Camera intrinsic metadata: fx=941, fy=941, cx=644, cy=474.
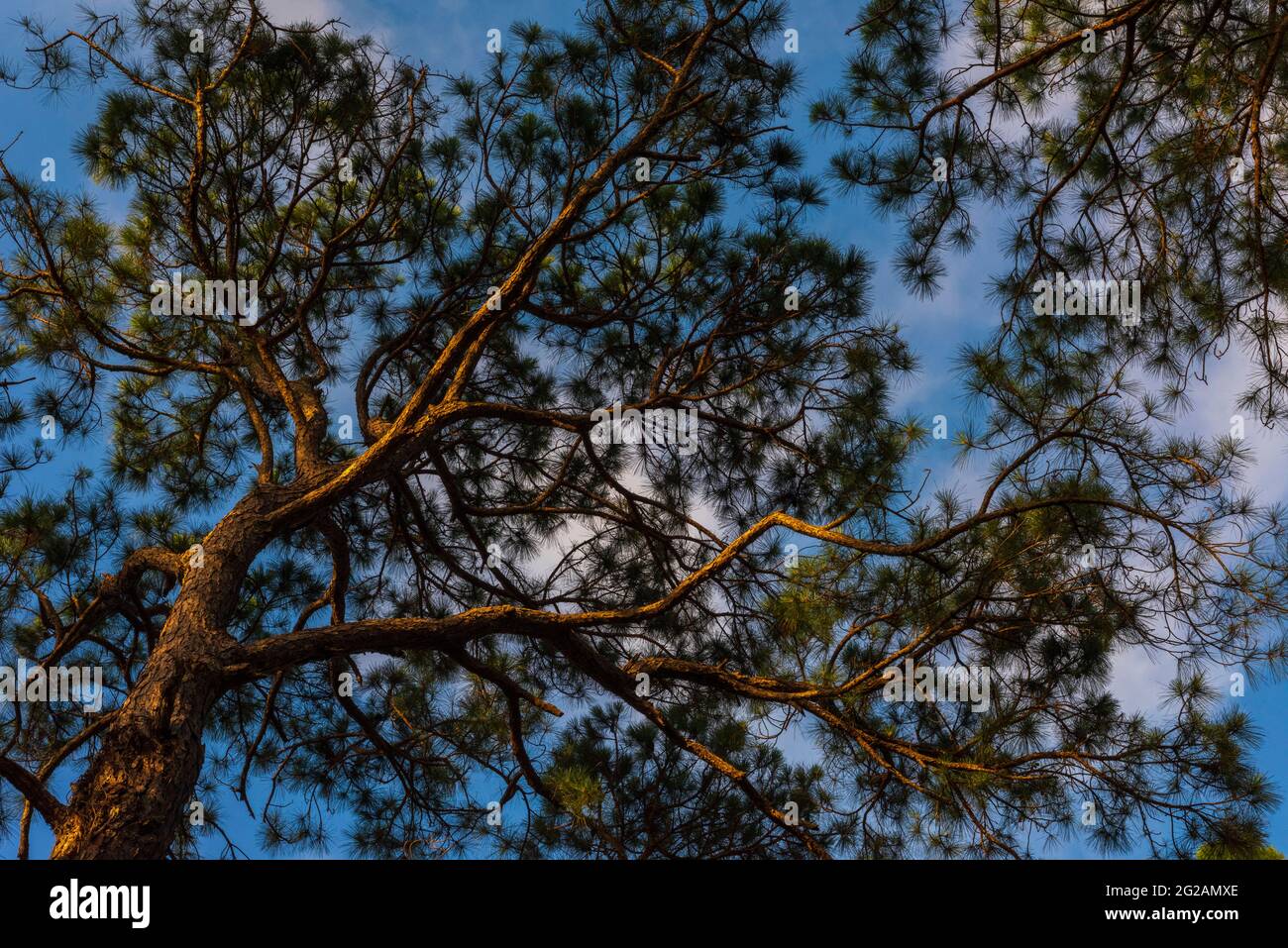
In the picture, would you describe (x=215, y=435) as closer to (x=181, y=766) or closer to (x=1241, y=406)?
(x=181, y=766)

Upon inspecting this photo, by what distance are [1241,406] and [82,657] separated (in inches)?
205

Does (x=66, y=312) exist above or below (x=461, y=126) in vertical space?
below

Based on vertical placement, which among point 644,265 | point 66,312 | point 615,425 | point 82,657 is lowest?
point 82,657

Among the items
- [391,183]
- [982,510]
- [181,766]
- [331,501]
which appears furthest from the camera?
[391,183]

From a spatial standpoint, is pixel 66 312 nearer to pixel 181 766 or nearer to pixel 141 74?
pixel 141 74

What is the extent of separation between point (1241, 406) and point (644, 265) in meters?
2.58

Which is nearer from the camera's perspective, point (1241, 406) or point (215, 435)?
point (1241, 406)

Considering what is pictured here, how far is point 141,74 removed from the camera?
399 centimetres

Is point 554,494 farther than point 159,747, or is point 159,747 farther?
point 554,494

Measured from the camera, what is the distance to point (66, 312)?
3561 millimetres
